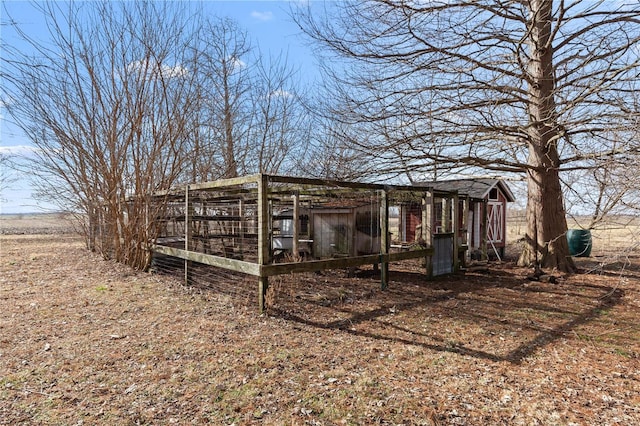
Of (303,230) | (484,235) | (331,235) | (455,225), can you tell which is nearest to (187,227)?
(331,235)

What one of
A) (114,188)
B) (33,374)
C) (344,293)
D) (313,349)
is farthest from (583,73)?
(114,188)

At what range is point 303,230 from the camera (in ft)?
34.7

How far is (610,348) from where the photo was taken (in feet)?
15.7

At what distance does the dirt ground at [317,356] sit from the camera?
3.24 metres

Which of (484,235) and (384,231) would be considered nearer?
(384,231)

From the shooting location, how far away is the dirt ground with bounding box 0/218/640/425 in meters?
3.24

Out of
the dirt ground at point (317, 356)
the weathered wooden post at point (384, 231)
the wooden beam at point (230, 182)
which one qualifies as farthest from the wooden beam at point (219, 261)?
the weathered wooden post at point (384, 231)

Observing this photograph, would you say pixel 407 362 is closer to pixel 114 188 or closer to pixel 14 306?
pixel 14 306

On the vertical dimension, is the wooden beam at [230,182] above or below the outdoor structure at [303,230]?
above

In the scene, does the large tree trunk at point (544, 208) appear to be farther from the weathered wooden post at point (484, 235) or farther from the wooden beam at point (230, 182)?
the wooden beam at point (230, 182)

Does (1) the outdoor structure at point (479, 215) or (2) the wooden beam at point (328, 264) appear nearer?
(2) the wooden beam at point (328, 264)

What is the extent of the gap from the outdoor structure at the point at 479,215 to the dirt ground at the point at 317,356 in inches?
240

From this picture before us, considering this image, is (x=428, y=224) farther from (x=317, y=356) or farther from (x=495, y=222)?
(x=495, y=222)

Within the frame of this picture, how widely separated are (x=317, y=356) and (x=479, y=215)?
456 inches
